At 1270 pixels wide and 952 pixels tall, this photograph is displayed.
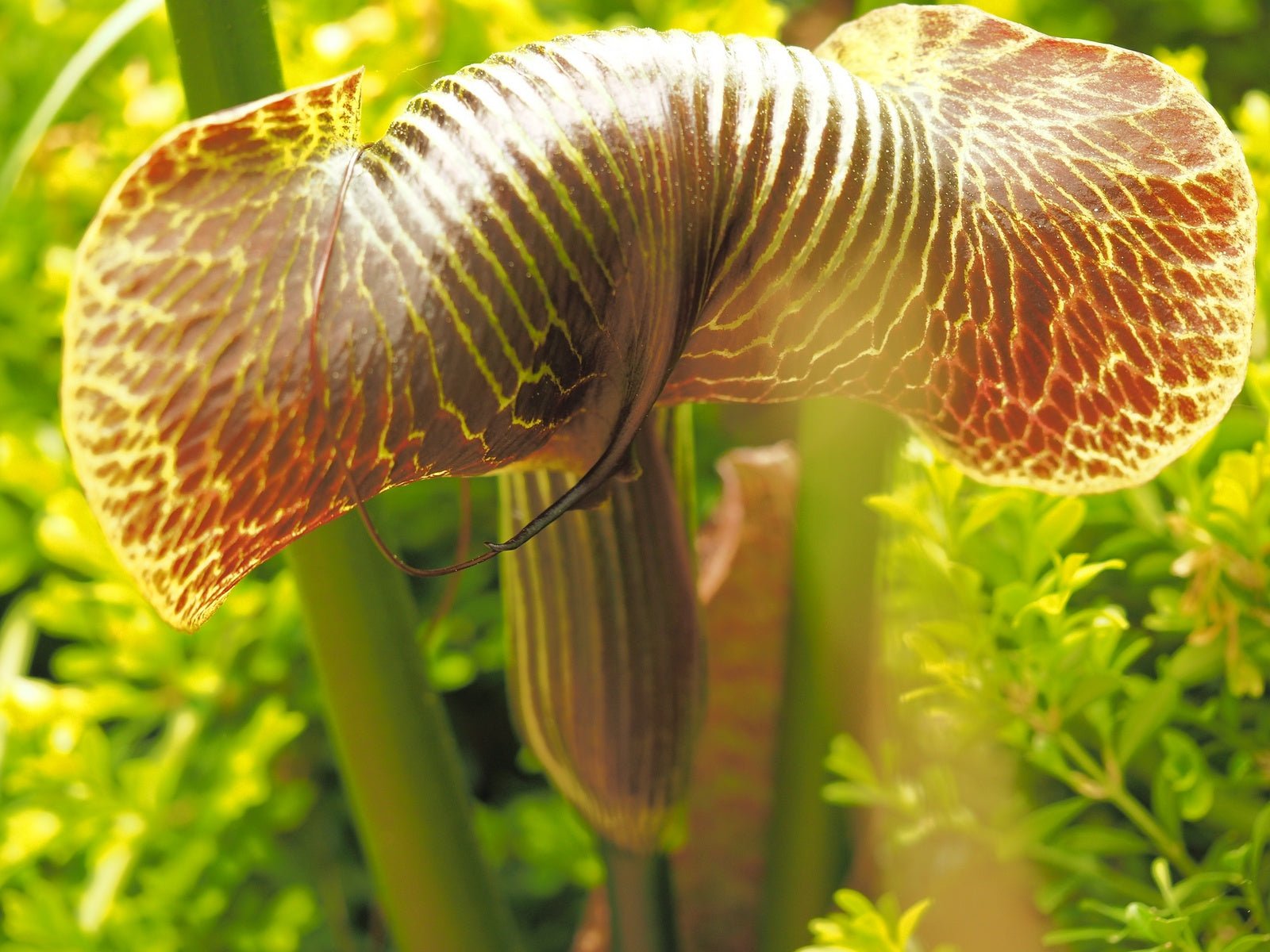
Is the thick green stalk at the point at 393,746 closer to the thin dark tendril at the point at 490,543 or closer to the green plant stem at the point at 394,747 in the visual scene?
the green plant stem at the point at 394,747

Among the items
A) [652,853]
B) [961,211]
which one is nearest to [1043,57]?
[961,211]

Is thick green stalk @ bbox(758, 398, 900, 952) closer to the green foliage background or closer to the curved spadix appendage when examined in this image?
the green foliage background

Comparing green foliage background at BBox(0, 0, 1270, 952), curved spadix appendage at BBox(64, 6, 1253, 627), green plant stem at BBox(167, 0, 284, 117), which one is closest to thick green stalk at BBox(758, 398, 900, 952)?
green foliage background at BBox(0, 0, 1270, 952)

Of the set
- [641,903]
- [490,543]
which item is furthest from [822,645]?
[490,543]

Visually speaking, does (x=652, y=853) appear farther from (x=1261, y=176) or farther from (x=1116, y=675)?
(x=1261, y=176)

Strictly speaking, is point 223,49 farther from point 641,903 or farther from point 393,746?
point 641,903

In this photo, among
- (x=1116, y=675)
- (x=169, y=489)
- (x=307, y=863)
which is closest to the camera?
(x=169, y=489)

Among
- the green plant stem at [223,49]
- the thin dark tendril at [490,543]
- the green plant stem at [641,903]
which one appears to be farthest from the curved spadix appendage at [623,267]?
the green plant stem at [641,903]

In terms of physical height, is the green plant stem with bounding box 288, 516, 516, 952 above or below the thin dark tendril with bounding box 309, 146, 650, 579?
below
